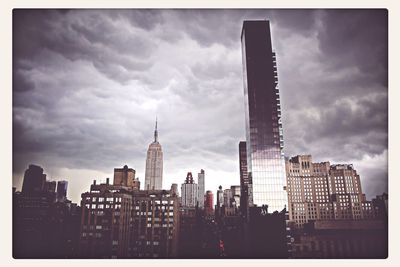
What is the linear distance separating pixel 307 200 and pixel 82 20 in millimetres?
65861

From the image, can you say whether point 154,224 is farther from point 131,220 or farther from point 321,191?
point 321,191

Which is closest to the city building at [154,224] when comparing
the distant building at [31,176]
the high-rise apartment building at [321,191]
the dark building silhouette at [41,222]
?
the dark building silhouette at [41,222]

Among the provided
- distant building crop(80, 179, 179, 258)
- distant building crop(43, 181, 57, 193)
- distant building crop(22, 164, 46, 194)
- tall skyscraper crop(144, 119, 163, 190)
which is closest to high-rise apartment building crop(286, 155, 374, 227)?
distant building crop(80, 179, 179, 258)

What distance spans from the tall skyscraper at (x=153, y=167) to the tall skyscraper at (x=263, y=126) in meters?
76.1

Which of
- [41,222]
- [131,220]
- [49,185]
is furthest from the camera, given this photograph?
[131,220]

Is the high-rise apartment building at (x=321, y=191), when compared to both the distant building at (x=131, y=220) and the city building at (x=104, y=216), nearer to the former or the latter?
the distant building at (x=131, y=220)

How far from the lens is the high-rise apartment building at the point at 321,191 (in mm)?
63969

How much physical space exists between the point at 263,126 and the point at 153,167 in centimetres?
9194

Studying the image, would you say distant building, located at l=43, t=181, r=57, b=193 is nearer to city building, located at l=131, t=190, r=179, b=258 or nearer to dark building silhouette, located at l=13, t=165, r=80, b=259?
dark building silhouette, located at l=13, t=165, r=80, b=259

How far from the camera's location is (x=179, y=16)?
51.1ft

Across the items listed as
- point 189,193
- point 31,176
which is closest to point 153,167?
point 189,193

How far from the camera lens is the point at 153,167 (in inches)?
4779
